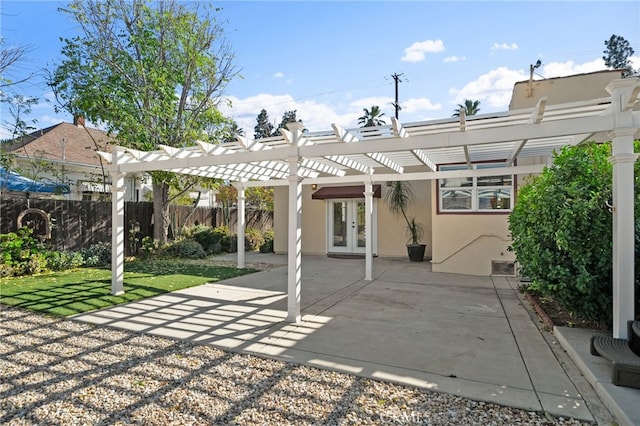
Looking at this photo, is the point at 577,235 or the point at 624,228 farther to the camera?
the point at 577,235

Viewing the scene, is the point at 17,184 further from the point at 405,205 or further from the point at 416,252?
the point at 416,252

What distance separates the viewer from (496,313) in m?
6.26

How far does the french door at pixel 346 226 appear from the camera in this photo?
14.8 meters

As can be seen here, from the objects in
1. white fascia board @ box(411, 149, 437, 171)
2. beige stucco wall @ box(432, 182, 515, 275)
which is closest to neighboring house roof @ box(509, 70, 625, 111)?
beige stucco wall @ box(432, 182, 515, 275)

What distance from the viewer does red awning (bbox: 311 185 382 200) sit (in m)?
14.3

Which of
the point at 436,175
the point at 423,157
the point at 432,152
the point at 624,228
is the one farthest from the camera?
the point at 436,175

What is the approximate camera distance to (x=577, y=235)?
4.87 metres

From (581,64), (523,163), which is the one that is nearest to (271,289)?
(523,163)

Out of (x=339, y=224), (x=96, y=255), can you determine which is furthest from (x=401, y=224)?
(x=96, y=255)

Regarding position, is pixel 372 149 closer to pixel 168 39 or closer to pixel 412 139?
pixel 412 139

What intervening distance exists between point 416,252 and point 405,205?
6.64 ft

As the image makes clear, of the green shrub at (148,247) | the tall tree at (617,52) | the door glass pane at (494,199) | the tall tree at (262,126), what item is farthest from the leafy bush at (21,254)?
the tall tree at (617,52)

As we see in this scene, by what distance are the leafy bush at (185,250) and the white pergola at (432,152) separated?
504 centimetres

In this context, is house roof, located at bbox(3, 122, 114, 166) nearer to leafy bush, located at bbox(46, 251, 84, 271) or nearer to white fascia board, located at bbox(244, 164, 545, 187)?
leafy bush, located at bbox(46, 251, 84, 271)
